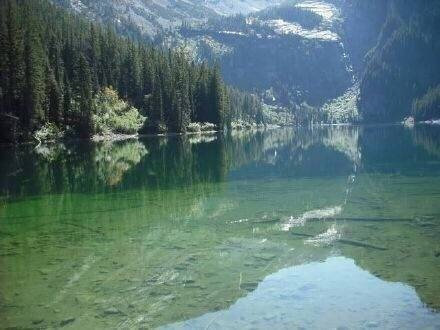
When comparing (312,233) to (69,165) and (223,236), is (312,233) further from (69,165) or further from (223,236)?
(69,165)

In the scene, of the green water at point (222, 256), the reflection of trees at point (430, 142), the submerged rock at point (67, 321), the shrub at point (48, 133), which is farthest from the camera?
the shrub at point (48, 133)

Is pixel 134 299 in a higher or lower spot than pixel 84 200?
lower

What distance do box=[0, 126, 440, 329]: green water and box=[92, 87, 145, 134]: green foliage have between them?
3015 inches

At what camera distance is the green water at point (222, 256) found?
1080 centimetres

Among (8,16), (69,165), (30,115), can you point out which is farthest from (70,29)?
(69,165)

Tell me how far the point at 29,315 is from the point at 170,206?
44.1 feet

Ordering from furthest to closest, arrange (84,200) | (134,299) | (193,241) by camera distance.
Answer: (84,200) → (193,241) → (134,299)

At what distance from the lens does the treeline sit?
82188 millimetres

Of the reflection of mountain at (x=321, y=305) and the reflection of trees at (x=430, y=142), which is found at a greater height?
the reflection of trees at (x=430, y=142)

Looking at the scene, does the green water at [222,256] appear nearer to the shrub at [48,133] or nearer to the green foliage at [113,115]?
the shrub at [48,133]

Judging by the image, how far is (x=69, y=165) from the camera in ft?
152

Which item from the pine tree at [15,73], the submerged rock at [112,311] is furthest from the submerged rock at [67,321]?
the pine tree at [15,73]

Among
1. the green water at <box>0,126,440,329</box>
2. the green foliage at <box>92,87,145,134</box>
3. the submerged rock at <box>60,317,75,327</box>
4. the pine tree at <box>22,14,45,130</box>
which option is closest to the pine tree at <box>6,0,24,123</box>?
the pine tree at <box>22,14,45,130</box>

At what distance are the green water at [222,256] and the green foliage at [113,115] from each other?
7659cm
